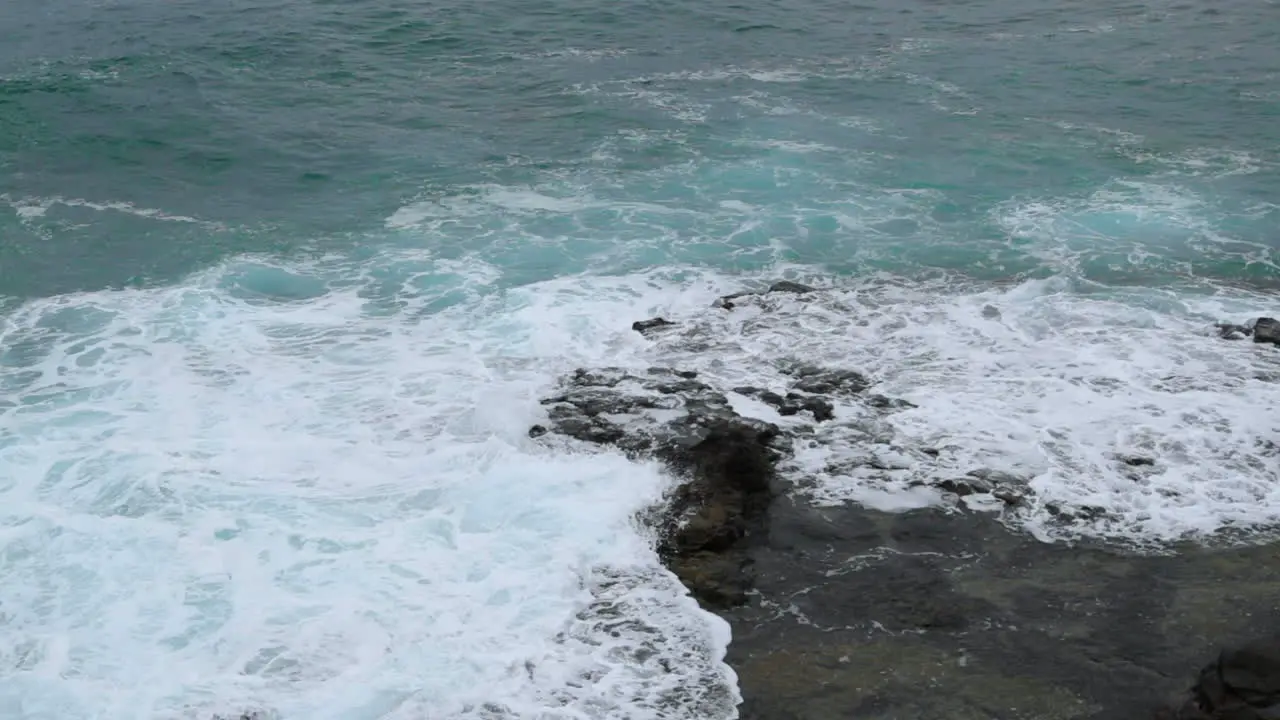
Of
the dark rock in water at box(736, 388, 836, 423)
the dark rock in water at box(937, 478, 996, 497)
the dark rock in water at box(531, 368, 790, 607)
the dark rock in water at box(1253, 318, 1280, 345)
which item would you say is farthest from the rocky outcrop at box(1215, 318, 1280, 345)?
the dark rock in water at box(531, 368, 790, 607)

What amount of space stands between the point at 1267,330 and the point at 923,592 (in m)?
7.55

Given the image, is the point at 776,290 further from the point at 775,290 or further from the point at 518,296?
the point at 518,296

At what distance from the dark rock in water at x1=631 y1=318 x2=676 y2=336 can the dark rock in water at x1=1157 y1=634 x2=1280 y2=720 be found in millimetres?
8342

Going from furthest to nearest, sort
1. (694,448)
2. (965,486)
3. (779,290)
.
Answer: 1. (779,290)
2. (694,448)
3. (965,486)

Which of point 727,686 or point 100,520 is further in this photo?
point 100,520

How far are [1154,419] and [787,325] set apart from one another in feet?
15.3

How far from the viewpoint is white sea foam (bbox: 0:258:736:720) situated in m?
10.0

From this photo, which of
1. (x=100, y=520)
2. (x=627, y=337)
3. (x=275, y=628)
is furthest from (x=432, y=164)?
(x=275, y=628)

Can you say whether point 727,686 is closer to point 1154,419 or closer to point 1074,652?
point 1074,652

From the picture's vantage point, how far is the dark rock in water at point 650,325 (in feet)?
52.7

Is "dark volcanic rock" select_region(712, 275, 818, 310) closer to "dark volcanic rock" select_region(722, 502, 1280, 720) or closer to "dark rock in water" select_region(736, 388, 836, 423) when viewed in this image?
"dark rock in water" select_region(736, 388, 836, 423)

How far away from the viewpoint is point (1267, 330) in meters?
15.5

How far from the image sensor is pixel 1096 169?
71.8ft

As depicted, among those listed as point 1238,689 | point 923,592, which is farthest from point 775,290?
point 1238,689
